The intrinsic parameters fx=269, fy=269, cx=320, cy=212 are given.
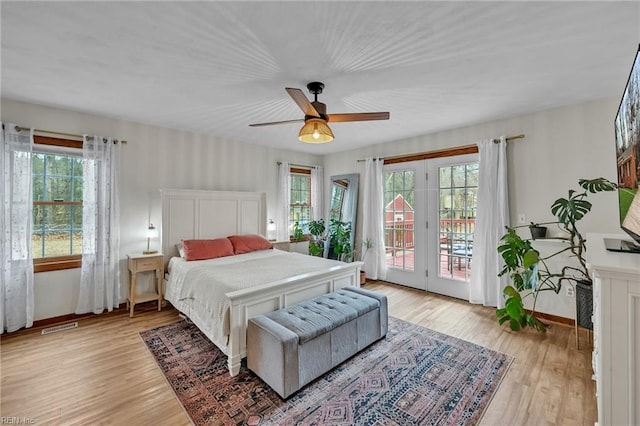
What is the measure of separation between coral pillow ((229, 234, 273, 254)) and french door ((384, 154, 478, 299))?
7.04ft

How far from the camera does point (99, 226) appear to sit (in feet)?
10.8

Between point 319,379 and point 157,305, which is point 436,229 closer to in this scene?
point 319,379

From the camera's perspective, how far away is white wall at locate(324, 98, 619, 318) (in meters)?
2.79

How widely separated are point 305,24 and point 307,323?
2.07 metres

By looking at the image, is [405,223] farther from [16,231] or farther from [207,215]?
[16,231]

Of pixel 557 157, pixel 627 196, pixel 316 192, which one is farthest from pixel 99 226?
pixel 557 157

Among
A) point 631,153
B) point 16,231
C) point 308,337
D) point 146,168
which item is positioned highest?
point 146,168

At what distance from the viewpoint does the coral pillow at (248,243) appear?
397 cm

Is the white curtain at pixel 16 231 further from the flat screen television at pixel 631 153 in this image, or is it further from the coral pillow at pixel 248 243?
the flat screen television at pixel 631 153

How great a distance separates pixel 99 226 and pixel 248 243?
182cm

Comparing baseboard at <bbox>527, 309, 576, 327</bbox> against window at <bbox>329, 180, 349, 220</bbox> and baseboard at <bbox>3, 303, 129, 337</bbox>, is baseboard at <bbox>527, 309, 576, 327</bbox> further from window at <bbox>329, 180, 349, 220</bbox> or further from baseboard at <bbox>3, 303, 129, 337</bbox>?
baseboard at <bbox>3, 303, 129, 337</bbox>

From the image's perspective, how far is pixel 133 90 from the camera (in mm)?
2604

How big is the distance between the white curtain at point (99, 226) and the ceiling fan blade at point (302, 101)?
9.06 ft

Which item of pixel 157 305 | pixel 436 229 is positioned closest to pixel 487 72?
pixel 436 229
